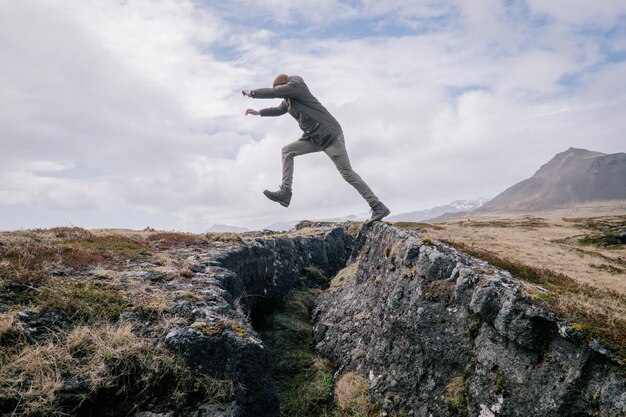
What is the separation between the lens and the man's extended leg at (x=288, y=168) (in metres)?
15.3

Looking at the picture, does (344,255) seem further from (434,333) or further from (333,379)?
(434,333)

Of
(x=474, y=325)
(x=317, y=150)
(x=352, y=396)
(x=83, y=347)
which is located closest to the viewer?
(x=83, y=347)

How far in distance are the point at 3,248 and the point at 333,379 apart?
10.4 m

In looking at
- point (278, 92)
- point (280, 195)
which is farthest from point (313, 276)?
point (278, 92)

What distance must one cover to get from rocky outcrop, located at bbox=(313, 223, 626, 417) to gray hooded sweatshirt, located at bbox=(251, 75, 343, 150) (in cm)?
523

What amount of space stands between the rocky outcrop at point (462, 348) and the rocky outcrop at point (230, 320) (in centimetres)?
418

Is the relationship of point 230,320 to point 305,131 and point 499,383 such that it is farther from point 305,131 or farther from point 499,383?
point 305,131

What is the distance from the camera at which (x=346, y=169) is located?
1605 cm

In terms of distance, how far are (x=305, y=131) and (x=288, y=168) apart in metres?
1.72

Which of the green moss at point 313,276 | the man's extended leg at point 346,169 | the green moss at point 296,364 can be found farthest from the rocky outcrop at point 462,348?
the green moss at point 313,276

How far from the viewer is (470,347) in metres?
8.83

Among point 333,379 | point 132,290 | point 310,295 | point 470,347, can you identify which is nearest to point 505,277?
point 470,347

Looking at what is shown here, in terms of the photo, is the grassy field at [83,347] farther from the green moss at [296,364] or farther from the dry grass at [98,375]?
the green moss at [296,364]

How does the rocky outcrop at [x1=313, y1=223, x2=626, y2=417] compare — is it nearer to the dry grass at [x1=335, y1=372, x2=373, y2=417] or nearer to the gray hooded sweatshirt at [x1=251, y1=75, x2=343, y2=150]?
the dry grass at [x1=335, y1=372, x2=373, y2=417]
